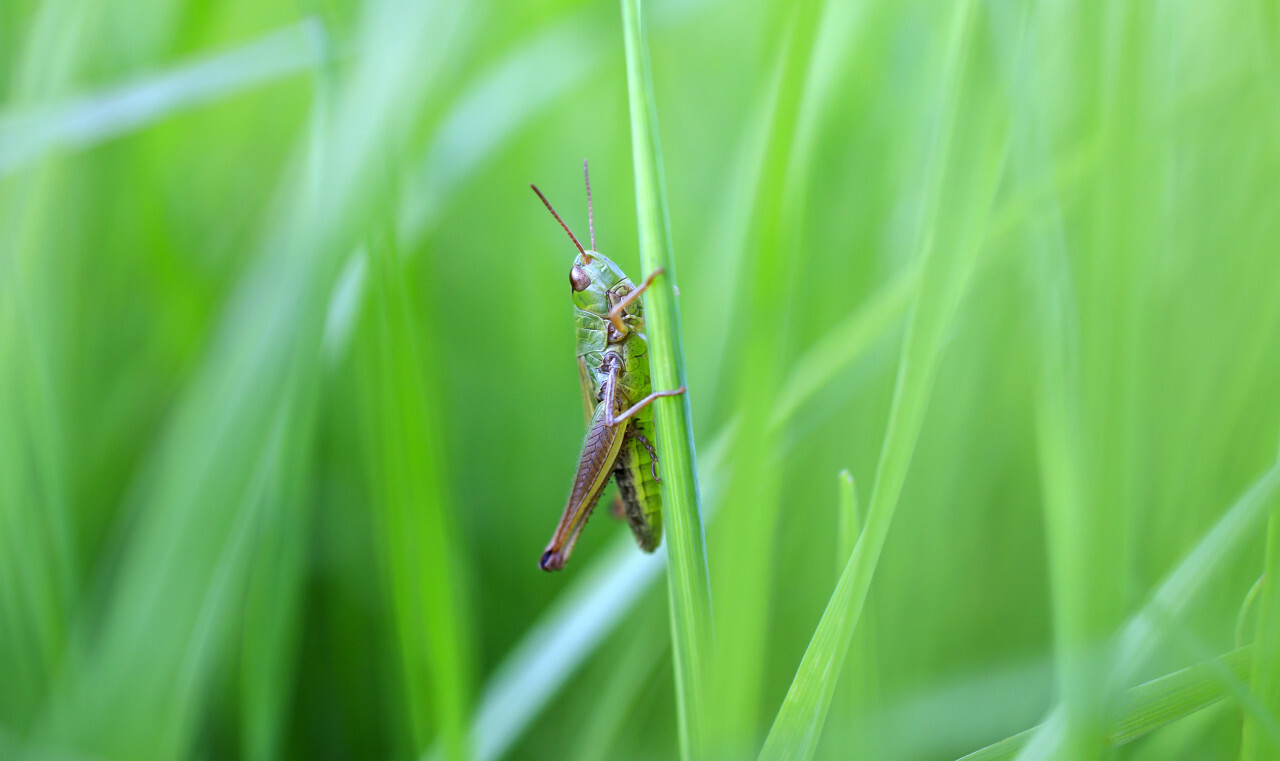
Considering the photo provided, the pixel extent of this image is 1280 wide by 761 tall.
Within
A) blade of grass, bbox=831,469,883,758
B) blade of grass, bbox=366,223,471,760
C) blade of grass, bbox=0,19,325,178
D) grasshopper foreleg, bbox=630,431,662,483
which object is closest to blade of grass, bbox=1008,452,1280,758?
blade of grass, bbox=831,469,883,758

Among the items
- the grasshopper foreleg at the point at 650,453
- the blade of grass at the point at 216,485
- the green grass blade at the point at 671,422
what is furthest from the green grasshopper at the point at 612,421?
the green grass blade at the point at 671,422

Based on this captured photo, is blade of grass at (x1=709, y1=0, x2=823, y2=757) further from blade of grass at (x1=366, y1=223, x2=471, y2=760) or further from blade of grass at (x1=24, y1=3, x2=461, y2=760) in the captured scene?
blade of grass at (x1=24, y1=3, x2=461, y2=760)

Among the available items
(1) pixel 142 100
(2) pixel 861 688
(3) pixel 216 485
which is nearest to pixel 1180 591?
(2) pixel 861 688

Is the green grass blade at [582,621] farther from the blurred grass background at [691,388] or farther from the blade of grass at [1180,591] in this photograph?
the blade of grass at [1180,591]

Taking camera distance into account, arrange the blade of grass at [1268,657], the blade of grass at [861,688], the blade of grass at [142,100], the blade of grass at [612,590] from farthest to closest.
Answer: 1. the blade of grass at [142,100]
2. the blade of grass at [612,590]
3. the blade of grass at [861,688]
4. the blade of grass at [1268,657]

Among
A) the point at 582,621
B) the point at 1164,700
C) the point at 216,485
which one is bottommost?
the point at 1164,700

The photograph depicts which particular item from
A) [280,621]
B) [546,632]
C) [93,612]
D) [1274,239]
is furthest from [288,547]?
[1274,239]

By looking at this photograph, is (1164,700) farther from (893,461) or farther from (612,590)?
(612,590)
